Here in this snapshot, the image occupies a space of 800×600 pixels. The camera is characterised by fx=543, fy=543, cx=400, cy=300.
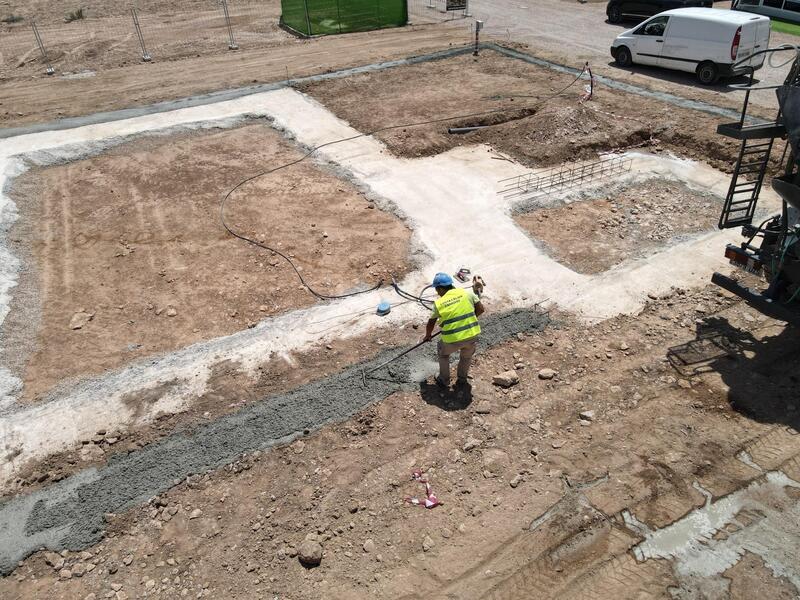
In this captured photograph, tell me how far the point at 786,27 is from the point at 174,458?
29.6 metres

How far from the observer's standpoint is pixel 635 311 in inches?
341

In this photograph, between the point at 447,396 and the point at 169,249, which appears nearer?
the point at 447,396

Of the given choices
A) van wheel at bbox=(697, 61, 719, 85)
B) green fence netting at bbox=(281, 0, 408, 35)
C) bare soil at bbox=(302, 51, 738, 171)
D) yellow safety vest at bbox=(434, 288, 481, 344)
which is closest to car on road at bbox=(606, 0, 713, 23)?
van wheel at bbox=(697, 61, 719, 85)

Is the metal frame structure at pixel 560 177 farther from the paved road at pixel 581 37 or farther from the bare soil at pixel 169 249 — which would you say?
the paved road at pixel 581 37

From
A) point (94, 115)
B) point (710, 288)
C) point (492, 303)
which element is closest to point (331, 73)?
point (94, 115)

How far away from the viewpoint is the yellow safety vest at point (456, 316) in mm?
6586

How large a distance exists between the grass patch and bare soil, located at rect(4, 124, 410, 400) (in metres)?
22.6

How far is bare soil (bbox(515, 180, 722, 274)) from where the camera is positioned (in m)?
9.99

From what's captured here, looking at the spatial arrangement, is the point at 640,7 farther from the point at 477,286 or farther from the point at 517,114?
the point at 477,286

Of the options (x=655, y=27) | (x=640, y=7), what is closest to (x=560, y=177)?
(x=655, y=27)

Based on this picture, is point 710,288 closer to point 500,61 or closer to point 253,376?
point 253,376

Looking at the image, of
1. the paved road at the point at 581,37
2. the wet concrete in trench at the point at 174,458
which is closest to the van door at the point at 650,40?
the paved road at the point at 581,37

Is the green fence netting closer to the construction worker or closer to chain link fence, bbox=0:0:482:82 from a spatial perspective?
chain link fence, bbox=0:0:482:82

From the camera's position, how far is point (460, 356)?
7031mm
